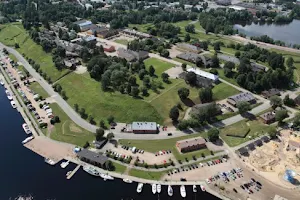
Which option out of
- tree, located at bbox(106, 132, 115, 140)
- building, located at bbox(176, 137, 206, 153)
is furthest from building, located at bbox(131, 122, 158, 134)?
building, located at bbox(176, 137, 206, 153)

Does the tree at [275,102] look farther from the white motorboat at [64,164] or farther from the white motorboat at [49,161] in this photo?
the white motorboat at [49,161]

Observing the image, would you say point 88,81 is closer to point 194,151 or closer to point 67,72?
point 67,72

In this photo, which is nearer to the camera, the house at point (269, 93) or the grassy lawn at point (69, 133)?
the grassy lawn at point (69, 133)

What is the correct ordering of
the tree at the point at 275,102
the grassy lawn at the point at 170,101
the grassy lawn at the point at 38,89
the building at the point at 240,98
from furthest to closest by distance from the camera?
the grassy lawn at the point at 38,89 → the building at the point at 240,98 → the tree at the point at 275,102 → the grassy lawn at the point at 170,101

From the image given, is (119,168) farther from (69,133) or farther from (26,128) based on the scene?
(26,128)

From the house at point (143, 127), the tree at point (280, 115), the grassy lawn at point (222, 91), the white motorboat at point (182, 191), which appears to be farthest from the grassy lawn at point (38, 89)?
the tree at point (280, 115)

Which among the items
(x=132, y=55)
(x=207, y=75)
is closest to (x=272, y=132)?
(x=207, y=75)

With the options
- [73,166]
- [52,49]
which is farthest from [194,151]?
[52,49]
